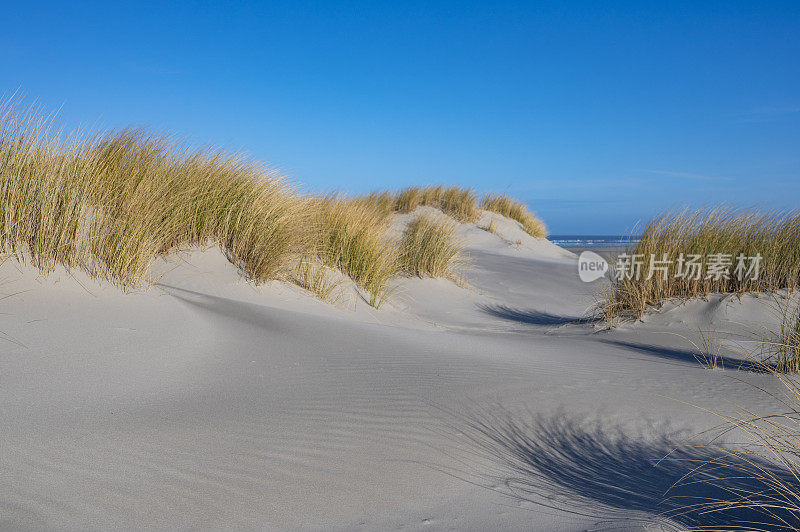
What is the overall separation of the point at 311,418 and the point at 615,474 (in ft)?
4.17

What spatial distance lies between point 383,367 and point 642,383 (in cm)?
154

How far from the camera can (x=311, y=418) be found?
2.48 metres

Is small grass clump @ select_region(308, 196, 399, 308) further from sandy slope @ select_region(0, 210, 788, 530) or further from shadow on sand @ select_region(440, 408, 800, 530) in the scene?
shadow on sand @ select_region(440, 408, 800, 530)

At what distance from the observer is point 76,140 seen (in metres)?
4.61

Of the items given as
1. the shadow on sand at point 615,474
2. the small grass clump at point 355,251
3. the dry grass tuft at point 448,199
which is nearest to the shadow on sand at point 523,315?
the small grass clump at point 355,251

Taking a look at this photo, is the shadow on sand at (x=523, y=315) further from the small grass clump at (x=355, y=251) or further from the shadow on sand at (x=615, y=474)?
the shadow on sand at (x=615, y=474)

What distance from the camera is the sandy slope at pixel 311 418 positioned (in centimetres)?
180

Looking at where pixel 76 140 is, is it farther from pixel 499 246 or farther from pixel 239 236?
pixel 499 246

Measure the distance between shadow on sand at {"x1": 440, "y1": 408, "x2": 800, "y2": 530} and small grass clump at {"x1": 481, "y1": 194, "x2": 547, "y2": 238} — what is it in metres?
15.2

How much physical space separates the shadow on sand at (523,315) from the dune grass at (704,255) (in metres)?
1.13

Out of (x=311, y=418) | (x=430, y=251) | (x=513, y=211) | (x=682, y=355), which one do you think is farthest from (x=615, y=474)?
(x=513, y=211)

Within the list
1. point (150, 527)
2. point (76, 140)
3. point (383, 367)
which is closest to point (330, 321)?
point (383, 367)

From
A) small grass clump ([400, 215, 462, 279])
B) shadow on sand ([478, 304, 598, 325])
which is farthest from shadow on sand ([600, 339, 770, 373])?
small grass clump ([400, 215, 462, 279])

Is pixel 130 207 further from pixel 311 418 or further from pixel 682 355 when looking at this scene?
pixel 682 355
